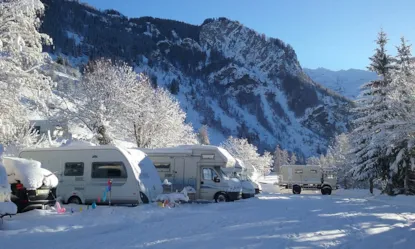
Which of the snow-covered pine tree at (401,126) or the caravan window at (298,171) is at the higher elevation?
the snow-covered pine tree at (401,126)

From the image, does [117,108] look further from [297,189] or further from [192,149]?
[297,189]

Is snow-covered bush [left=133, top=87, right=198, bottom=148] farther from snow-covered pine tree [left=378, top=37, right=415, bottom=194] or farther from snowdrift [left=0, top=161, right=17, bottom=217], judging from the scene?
snowdrift [left=0, top=161, right=17, bottom=217]

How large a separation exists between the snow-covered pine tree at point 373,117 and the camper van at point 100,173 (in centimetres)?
1707

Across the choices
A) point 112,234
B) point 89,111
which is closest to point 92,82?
point 89,111

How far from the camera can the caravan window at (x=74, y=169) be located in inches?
650

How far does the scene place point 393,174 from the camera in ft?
89.6

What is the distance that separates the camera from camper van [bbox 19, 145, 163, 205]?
1562cm

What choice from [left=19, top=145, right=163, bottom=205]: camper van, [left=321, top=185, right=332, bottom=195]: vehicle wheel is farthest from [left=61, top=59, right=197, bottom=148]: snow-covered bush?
[left=321, top=185, right=332, bottom=195]: vehicle wheel

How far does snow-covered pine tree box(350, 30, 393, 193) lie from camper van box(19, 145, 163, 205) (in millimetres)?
17068

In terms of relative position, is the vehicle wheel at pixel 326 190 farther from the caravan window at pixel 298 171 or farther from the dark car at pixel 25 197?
the dark car at pixel 25 197

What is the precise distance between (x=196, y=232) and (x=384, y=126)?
20461mm

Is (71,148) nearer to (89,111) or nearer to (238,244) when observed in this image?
(238,244)

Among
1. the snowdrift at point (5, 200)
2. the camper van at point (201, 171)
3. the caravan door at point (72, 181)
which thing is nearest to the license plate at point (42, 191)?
the snowdrift at point (5, 200)

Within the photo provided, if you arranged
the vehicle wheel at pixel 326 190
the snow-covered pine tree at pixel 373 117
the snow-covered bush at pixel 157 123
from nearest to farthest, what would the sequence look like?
1. the snow-covered pine tree at pixel 373 117
2. the snow-covered bush at pixel 157 123
3. the vehicle wheel at pixel 326 190
